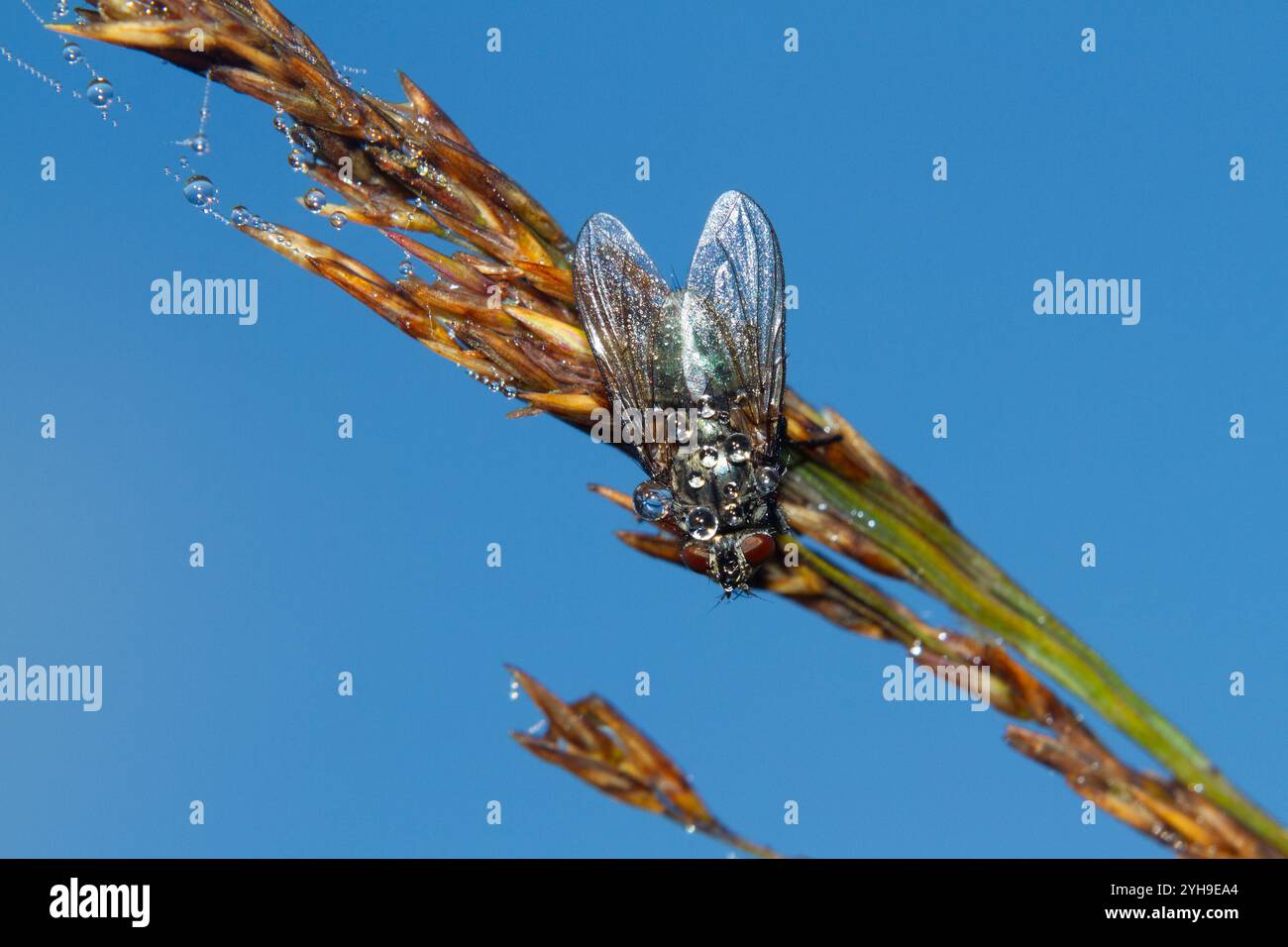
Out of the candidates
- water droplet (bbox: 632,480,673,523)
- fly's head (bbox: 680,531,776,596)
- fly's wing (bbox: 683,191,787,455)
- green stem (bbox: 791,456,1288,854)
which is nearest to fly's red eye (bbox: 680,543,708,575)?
fly's head (bbox: 680,531,776,596)

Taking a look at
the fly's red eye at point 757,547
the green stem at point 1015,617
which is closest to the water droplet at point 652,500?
the fly's red eye at point 757,547

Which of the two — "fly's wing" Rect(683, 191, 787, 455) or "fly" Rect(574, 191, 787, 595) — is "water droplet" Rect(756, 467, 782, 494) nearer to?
"fly" Rect(574, 191, 787, 595)

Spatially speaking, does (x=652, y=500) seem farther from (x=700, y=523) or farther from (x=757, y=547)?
(x=757, y=547)
